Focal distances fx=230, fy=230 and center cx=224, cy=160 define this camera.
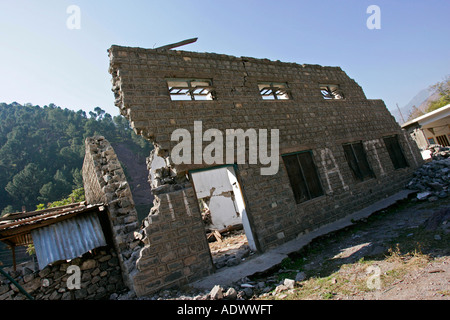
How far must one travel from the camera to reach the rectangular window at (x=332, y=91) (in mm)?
9999

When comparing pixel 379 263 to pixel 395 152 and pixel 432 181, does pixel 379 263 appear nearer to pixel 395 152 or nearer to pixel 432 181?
pixel 432 181

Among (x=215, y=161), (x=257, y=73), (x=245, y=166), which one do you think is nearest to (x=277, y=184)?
(x=245, y=166)

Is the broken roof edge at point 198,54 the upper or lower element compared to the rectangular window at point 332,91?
upper

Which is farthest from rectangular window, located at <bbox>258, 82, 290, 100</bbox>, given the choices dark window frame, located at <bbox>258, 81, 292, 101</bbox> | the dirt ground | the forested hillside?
the forested hillside

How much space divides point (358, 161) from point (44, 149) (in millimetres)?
55175

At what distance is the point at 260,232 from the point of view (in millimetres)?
6070

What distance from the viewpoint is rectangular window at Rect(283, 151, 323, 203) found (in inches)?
285

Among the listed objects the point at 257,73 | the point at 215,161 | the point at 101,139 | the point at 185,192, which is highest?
the point at 257,73

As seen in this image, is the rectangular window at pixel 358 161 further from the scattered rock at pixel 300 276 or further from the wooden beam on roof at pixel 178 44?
the wooden beam on roof at pixel 178 44

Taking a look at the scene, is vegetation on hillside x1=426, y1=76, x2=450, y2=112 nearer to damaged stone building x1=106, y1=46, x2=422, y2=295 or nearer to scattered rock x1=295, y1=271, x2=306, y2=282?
damaged stone building x1=106, y1=46, x2=422, y2=295

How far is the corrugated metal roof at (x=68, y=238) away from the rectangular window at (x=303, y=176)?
5.66 m

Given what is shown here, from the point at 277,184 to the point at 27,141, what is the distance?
59.2 meters

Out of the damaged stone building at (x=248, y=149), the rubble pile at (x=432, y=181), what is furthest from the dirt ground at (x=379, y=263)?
the rubble pile at (x=432, y=181)
